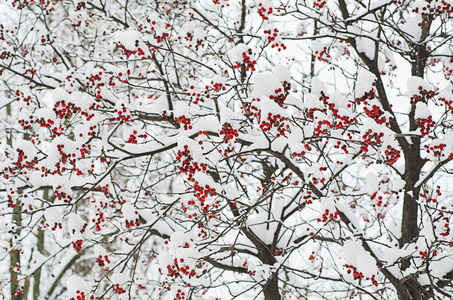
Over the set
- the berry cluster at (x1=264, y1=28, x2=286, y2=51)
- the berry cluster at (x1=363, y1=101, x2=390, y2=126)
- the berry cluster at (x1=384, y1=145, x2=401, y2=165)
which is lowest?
the berry cluster at (x1=384, y1=145, x2=401, y2=165)

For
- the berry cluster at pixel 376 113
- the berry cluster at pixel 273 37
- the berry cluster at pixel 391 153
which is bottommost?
the berry cluster at pixel 391 153

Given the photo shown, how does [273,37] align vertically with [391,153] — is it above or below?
above

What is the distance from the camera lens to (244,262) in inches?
211

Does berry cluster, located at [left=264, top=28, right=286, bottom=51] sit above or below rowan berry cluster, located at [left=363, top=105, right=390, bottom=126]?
above

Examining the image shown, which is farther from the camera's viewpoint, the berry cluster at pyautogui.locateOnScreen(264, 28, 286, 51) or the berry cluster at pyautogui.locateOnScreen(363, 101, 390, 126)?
the berry cluster at pyautogui.locateOnScreen(264, 28, 286, 51)

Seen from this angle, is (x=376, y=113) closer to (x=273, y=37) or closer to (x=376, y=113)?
(x=376, y=113)

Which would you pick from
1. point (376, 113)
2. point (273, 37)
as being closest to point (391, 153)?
point (376, 113)

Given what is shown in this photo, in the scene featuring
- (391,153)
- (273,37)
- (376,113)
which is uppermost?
(273,37)

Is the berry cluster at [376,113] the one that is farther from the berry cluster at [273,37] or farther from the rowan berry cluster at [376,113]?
the berry cluster at [273,37]

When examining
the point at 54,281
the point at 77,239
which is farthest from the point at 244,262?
the point at 54,281

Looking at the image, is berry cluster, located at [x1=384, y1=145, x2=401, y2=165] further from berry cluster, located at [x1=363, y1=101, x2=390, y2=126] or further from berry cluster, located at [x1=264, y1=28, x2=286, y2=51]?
berry cluster, located at [x1=264, y1=28, x2=286, y2=51]

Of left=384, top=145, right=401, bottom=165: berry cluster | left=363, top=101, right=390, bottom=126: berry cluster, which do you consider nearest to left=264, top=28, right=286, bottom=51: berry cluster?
left=363, top=101, right=390, bottom=126: berry cluster

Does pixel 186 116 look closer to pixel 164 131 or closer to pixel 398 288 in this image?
pixel 398 288

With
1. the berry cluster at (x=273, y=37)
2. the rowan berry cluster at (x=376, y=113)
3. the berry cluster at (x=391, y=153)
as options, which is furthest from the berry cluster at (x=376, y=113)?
the berry cluster at (x=273, y=37)
